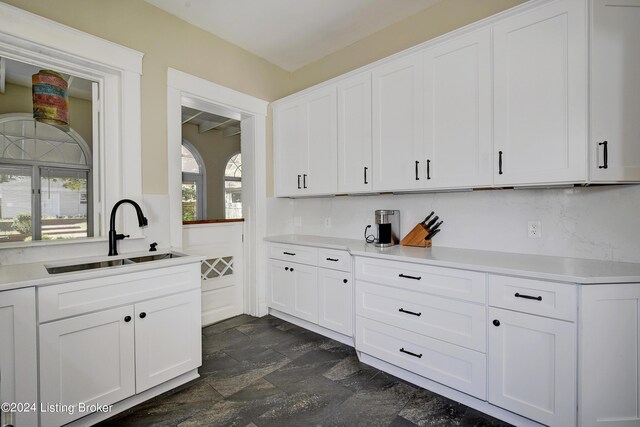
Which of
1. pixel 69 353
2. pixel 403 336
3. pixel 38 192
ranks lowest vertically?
pixel 403 336

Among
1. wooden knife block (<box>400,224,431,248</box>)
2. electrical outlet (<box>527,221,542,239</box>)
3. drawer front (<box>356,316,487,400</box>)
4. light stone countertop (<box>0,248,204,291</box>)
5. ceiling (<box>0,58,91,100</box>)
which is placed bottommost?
drawer front (<box>356,316,487,400</box>)

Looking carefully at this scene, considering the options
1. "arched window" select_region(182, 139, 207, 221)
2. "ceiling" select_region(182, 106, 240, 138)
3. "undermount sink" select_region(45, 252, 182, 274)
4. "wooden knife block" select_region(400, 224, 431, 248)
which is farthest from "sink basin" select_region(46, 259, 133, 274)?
"arched window" select_region(182, 139, 207, 221)

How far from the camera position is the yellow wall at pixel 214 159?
637 cm

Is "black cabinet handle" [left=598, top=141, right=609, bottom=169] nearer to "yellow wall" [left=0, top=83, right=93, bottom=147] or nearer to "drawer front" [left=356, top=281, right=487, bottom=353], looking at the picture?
"drawer front" [left=356, top=281, right=487, bottom=353]

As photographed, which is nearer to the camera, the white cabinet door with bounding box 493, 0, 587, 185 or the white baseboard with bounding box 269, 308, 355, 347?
the white cabinet door with bounding box 493, 0, 587, 185

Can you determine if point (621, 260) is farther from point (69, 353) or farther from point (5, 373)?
point (5, 373)

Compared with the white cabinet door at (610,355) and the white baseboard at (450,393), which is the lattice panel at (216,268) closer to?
the white baseboard at (450,393)

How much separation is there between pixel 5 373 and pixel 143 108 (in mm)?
1957

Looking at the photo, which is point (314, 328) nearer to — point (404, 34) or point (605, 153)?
point (605, 153)

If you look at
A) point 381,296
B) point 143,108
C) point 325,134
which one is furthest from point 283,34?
point 381,296

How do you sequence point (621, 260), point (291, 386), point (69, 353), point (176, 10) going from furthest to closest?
point (176, 10)
point (291, 386)
point (621, 260)
point (69, 353)

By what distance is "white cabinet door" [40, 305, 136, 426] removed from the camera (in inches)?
62.2

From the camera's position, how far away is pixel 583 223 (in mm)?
1952

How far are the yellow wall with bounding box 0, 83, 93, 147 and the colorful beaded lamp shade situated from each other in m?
0.04
